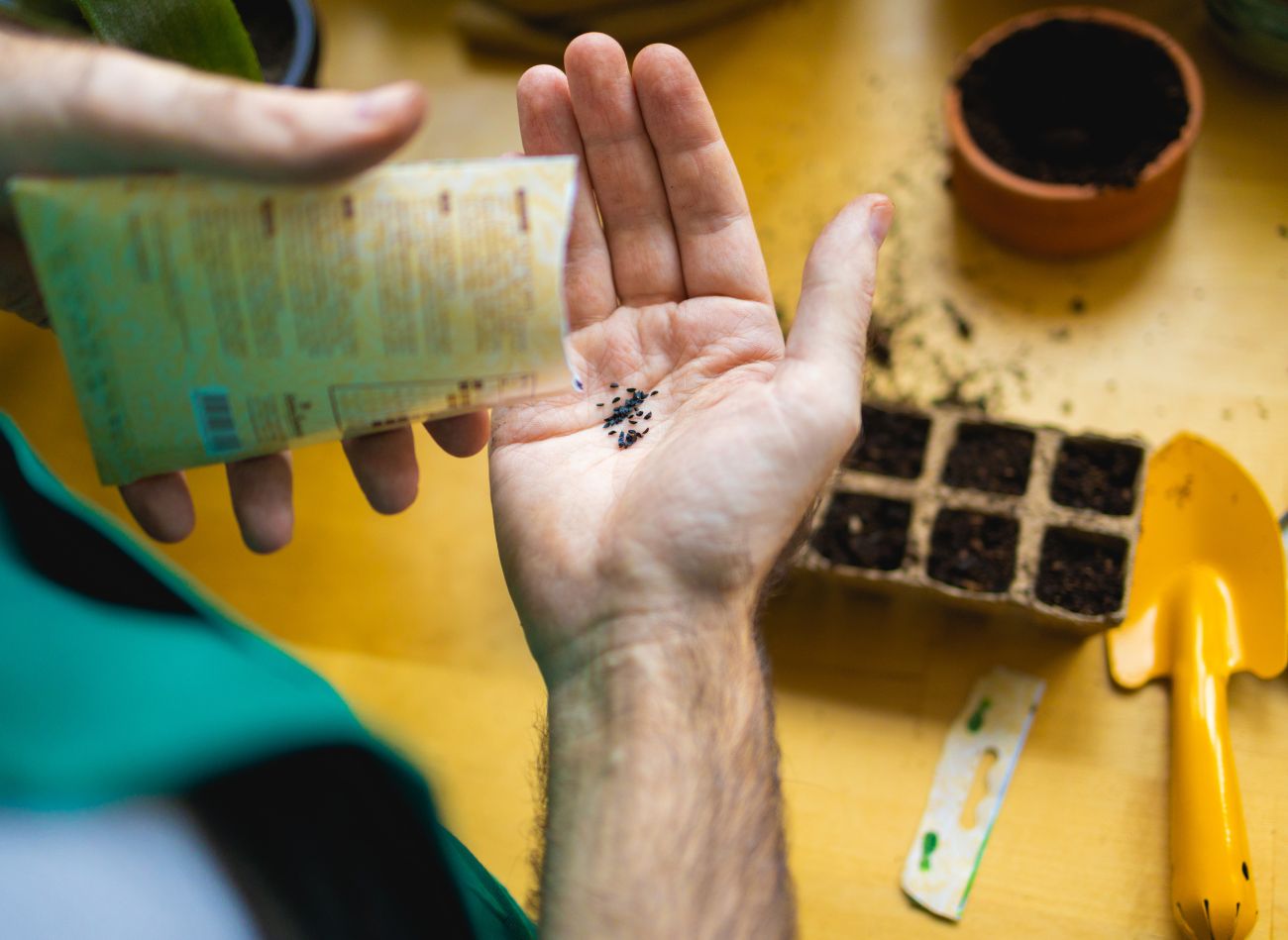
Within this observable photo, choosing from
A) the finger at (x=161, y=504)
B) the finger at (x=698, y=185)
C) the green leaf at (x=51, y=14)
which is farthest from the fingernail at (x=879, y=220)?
the green leaf at (x=51, y=14)

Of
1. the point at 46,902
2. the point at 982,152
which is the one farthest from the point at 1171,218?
the point at 46,902

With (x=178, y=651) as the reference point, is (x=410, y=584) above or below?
below

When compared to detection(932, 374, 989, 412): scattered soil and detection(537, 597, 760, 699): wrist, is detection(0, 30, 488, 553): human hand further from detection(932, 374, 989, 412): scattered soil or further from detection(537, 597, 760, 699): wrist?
detection(932, 374, 989, 412): scattered soil

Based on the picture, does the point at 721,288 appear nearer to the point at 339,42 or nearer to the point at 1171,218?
the point at 1171,218

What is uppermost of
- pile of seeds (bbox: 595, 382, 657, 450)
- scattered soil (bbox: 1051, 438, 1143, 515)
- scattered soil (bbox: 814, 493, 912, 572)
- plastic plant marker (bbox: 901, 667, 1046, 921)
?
pile of seeds (bbox: 595, 382, 657, 450)

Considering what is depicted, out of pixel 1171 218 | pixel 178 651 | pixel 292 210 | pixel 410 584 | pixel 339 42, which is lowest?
pixel 410 584

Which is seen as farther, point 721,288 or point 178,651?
point 721,288

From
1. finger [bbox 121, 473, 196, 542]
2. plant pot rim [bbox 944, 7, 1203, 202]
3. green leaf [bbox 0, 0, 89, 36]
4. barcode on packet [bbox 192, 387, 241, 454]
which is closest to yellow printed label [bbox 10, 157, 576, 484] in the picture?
barcode on packet [bbox 192, 387, 241, 454]
